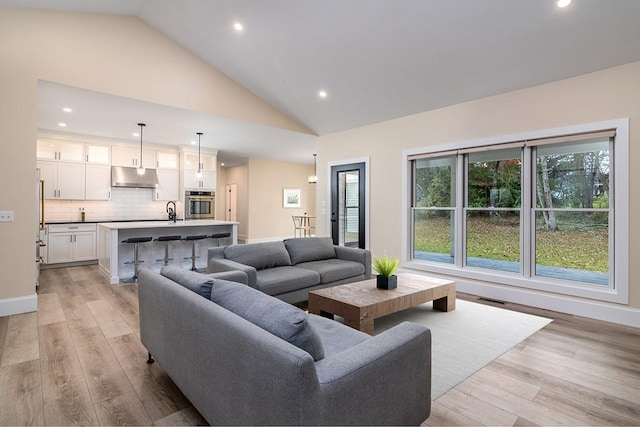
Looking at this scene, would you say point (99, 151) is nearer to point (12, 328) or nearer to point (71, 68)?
point (71, 68)

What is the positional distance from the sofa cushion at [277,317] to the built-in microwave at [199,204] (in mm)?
7045

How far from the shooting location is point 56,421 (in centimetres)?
187

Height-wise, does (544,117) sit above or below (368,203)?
above

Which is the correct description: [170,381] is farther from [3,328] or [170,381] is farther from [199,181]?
A: [199,181]

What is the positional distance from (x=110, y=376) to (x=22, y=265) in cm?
254

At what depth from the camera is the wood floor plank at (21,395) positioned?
1.89 m

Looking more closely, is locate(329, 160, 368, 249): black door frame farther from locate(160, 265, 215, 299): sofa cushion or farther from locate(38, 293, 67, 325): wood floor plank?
locate(38, 293, 67, 325): wood floor plank

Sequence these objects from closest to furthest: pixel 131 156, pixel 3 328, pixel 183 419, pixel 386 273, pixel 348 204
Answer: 1. pixel 183 419
2. pixel 3 328
3. pixel 386 273
4. pixel 348 204
5. pixel 131 156

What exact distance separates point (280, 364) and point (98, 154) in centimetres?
787

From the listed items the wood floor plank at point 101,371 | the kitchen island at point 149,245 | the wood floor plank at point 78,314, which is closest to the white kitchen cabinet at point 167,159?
the kitchen island at point 149,245

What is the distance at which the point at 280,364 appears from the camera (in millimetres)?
1156

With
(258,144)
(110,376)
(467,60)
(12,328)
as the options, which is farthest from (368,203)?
(12,328)

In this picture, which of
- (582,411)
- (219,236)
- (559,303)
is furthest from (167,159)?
(582,411)

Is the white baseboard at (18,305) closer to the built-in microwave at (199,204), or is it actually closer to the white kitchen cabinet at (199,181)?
→ the built-in microwave at (199,204)
